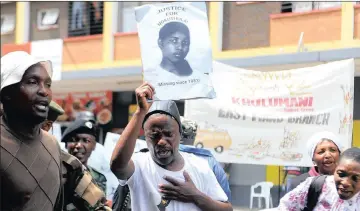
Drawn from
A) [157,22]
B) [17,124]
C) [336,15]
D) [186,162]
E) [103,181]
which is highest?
[336,15]

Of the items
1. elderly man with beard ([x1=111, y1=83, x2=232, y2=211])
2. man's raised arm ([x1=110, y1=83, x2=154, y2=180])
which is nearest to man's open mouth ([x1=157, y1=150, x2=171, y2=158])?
elderly man with beard ([x1=111, y1=83, x2=232, y2=211])

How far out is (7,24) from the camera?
60.6ft

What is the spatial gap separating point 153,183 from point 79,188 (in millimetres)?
329

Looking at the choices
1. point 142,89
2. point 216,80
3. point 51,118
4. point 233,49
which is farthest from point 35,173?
point 233,49

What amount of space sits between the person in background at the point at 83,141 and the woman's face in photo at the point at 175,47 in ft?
4.59

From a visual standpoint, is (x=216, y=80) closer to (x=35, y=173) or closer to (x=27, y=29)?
(x=35, y=173)

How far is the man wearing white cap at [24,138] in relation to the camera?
242 cm

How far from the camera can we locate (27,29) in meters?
17.9

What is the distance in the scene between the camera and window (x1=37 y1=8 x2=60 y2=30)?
57.7ft

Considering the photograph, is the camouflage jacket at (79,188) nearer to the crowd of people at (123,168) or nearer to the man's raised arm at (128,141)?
the crowd of people at (123,168)

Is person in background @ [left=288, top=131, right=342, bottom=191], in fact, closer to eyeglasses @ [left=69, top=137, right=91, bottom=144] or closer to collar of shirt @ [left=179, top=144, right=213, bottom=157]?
collar of shirt @ [left=179, top=144, right=213, bottom=157]

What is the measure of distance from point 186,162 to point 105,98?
1310cm

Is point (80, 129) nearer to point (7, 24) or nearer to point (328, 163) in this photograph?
point (328, 163)

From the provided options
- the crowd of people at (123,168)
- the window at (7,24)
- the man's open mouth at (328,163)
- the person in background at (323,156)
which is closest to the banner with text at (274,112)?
the person in background at (323,156)
